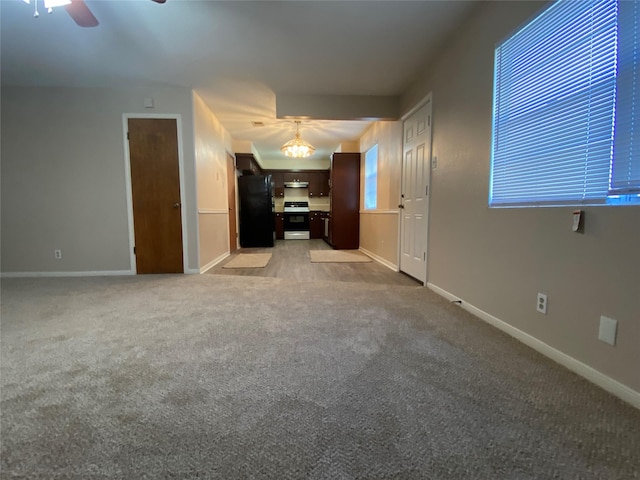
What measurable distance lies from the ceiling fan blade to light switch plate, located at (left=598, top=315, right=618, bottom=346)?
343 centimetres

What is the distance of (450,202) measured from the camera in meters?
2.53

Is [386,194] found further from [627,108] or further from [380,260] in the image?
[627,108]

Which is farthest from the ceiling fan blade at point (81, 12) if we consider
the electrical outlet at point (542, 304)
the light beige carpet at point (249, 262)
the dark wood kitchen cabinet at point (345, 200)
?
the dark wood kitchen cabinet at point (345, 200)

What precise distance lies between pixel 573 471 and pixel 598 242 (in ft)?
3.16

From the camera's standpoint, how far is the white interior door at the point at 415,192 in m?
3.01

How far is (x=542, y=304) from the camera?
1584 mm

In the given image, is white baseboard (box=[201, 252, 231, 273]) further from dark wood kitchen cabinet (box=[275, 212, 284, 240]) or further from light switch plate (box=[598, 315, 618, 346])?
light switch plate (box=[598, 315, 618, 346])

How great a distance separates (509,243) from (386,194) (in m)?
2.69

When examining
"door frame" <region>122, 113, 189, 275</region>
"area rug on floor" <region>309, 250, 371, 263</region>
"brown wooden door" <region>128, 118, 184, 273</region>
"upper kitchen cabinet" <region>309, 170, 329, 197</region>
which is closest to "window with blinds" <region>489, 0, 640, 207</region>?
"area rug on floor" <region>309, 250, 371, 263</region>

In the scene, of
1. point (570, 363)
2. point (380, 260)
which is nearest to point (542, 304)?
point (570, 363)

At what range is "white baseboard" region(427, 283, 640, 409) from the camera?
1157mm

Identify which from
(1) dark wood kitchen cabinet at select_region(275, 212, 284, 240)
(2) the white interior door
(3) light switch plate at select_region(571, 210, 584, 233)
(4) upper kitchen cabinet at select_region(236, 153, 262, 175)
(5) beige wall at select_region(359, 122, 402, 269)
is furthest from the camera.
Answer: (1) dark wood kitchen cabinet at select_region(275, 212, 284, 240)

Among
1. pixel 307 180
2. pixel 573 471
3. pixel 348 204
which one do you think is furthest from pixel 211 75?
pixel 307 180

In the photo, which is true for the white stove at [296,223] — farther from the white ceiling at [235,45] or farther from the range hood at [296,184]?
the white ceiling at [235,45]
